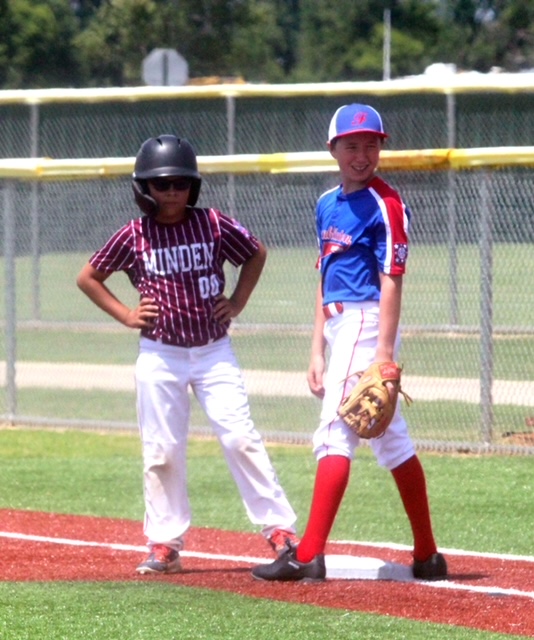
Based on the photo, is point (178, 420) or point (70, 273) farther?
point (70, 273)

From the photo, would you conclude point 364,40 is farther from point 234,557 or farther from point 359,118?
point 359,118

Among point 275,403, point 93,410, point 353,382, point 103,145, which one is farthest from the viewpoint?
point 103,145

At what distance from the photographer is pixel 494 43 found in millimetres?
59938

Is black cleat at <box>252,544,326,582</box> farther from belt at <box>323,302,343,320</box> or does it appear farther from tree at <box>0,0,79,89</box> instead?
tree at <box>0,0,79,89</box>

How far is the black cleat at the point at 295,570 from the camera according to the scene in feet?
18.6

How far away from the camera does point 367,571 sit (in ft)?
19.3

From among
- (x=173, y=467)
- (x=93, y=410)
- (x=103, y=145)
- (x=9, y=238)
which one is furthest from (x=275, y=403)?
(x=103, y=145)

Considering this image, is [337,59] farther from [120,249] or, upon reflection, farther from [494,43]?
[120,249]

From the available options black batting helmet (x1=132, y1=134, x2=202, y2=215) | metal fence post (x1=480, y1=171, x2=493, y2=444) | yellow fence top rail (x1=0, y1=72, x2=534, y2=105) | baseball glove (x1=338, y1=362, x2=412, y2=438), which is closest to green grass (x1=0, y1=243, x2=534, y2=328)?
metal fence post (x1=480, y1=171, x2=493, y2=444)

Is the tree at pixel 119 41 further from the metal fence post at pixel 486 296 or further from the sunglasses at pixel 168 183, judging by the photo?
the sunglasses at pixel 168 183

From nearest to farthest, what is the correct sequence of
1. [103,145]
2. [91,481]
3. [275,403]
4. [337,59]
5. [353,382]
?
[353,382], [91,481], [275,403], [103,145], [337,59]

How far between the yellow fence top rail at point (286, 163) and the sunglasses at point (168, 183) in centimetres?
370

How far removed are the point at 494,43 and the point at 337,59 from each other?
7.06 meters

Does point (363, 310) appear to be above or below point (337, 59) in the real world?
below
